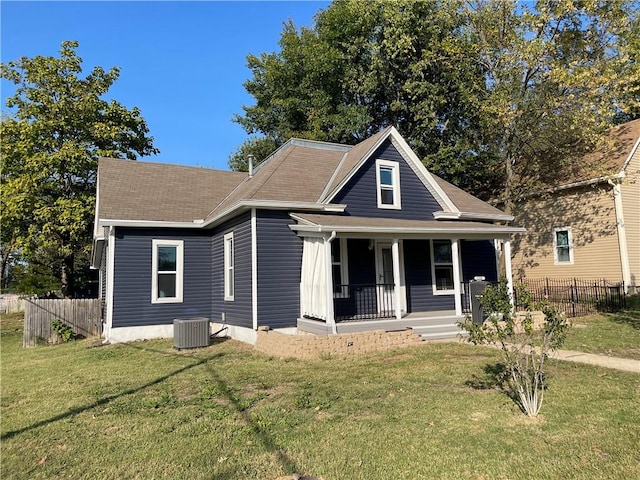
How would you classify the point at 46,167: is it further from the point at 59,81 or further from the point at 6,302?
the point at 6,302

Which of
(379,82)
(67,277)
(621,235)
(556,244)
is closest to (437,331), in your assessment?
(621,235)

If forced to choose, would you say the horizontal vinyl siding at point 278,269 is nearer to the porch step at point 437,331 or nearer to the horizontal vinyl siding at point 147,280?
the porch step at point 437,331

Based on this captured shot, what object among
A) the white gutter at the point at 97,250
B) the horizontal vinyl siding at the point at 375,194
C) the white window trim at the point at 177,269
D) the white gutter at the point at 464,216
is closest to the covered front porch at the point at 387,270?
the horizontal vinyl siding at the point at 375,194

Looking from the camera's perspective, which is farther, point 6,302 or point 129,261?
point 6,302

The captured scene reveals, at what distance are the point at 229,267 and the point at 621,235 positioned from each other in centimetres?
1475

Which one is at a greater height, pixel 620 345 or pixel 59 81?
pixel 59 81

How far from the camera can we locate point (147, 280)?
1369cm

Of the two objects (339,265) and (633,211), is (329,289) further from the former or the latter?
(633,211)

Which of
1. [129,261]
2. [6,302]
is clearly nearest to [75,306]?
[129,261]

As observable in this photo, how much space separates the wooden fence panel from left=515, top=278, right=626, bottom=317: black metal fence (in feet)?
46.8

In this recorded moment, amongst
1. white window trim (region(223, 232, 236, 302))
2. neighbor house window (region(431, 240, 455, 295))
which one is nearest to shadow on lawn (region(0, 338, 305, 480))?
white window trim (region(223, 232, 236, 302))

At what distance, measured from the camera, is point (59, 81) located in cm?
2253

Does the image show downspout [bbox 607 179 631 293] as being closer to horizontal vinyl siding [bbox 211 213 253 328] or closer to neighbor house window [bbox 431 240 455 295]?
neighbor house window [bbox 431 240 455 295]

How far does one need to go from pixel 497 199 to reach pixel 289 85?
14409 millimetres
